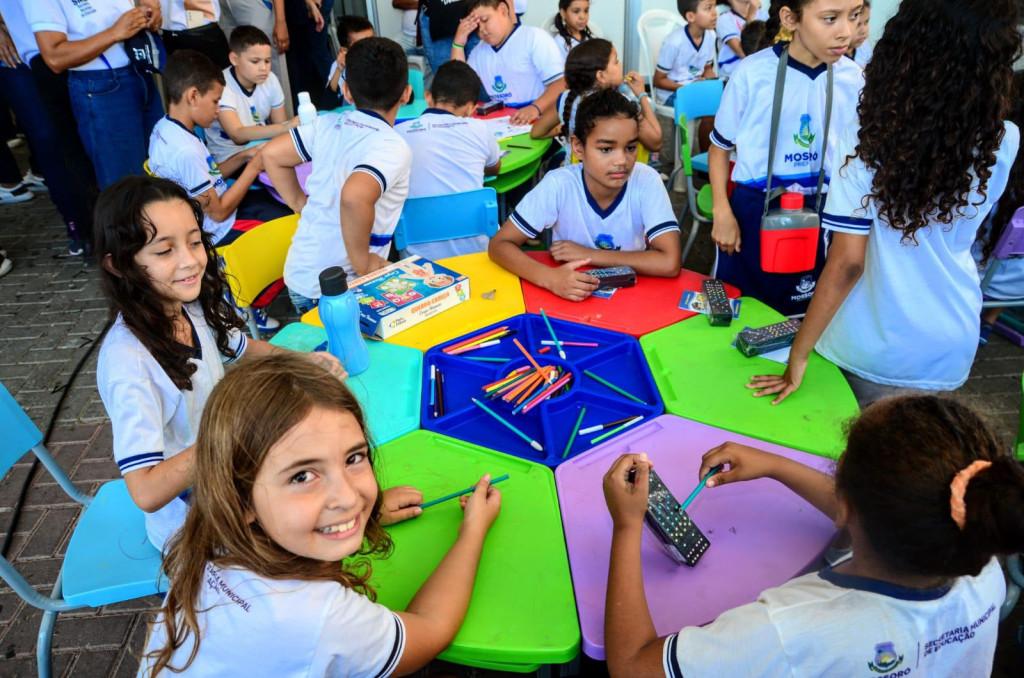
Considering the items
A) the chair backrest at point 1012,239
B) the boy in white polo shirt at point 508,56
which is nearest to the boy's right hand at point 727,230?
the chair backrest at point 1012,239

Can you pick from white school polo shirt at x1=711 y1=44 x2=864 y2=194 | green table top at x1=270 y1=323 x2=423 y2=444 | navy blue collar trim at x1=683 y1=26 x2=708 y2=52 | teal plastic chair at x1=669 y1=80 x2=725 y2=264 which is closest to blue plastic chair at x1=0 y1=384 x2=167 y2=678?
green table top at x1=270 y1=323 x2=423 y2=444

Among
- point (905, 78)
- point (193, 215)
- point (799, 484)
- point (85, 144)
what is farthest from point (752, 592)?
point (85, 144)

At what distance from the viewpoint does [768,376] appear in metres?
1.65

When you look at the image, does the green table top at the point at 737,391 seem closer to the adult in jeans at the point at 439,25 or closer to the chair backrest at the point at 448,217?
the chair backrest at the point at 448,217

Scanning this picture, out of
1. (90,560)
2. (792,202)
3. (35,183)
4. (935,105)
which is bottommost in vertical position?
(90,560)

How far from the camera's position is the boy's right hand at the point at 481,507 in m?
1.28

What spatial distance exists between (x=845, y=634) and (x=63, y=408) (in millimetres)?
3278

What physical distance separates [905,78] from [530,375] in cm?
109

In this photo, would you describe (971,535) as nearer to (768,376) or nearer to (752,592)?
(752,592)

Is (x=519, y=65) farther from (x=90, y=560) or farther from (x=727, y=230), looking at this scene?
(x=90, y=560)

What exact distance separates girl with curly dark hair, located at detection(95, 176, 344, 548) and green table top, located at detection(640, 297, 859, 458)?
85 centimetres

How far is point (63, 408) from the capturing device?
10.2 feet

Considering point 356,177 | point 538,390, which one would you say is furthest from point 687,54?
point 538,390

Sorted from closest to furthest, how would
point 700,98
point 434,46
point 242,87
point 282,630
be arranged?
point 282,630
point 700,98
point 242,87
point 434,46
